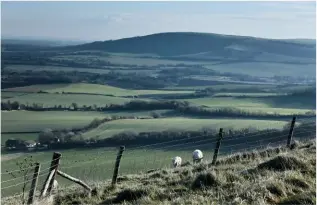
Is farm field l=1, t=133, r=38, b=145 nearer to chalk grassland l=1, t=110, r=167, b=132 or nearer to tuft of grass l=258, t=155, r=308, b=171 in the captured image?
chalk grassland l=1, t=110, r=167, b=132

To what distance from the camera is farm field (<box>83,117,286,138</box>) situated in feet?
120

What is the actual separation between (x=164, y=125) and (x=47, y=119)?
1136cm

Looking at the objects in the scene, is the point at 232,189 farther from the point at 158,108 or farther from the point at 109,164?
the point at 158,108

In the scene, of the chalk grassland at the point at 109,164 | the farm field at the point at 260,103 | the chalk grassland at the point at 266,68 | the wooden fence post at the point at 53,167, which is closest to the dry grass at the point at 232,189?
the wooden fence post at the point at 53,167

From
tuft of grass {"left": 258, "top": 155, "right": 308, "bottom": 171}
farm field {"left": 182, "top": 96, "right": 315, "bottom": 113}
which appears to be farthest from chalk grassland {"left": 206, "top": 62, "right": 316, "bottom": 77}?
tuft of grass {"left": 258, "top": 155, "right": 308, "bottom": 171}

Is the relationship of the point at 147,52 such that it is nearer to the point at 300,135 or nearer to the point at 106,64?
the point at 106,64

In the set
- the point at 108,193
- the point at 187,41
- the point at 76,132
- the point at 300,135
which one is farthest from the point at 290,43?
the point at 108,193

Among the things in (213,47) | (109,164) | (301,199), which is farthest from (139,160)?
(213,47)

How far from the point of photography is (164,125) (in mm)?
38344

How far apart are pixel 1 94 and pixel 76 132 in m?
25.5

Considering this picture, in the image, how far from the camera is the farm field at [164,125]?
120 feet

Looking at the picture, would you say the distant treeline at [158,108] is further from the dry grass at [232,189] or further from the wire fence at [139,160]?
the dry grass at [232,189]

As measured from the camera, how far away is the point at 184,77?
10069 cm

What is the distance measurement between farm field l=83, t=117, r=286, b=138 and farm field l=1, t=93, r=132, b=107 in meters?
13.7
